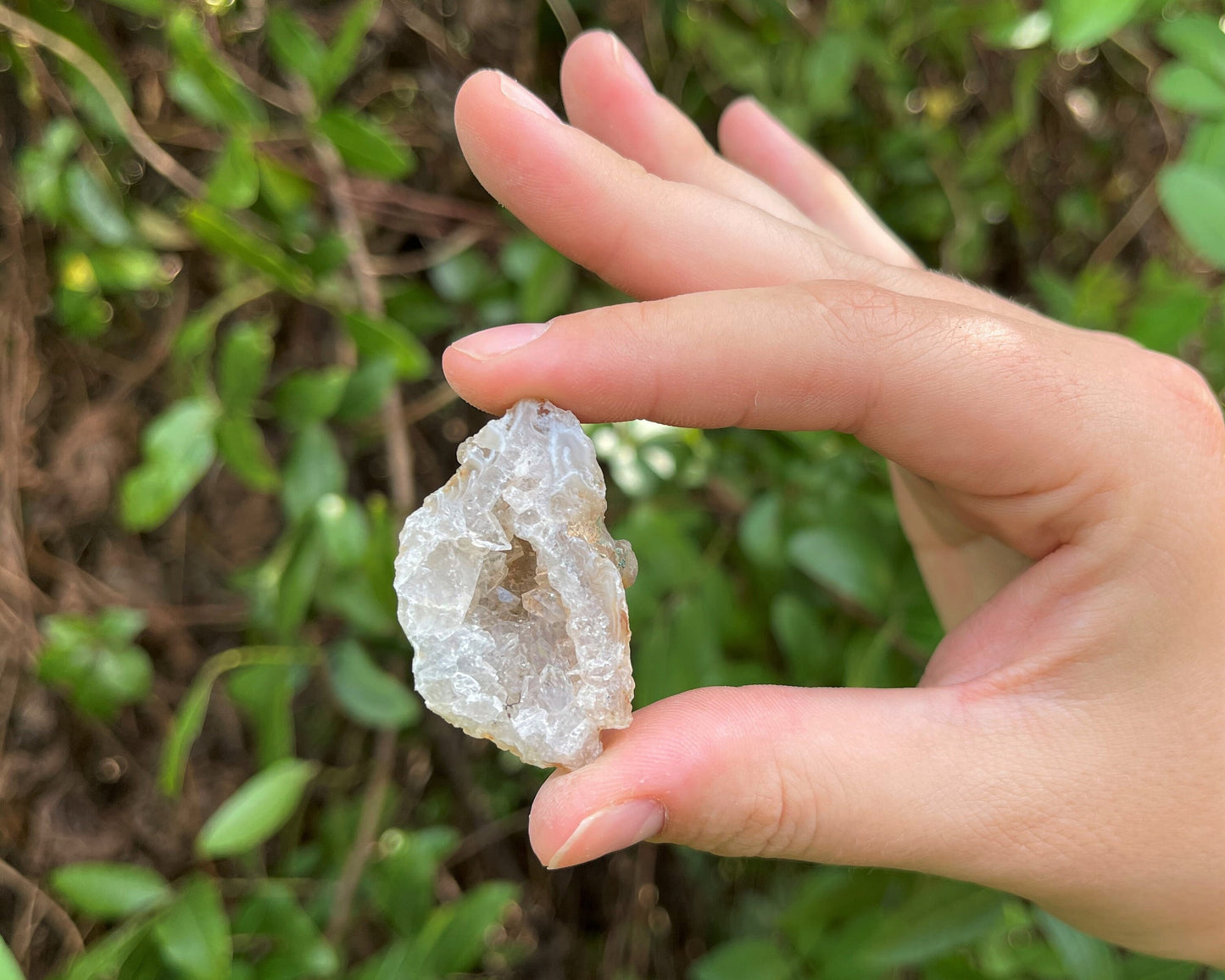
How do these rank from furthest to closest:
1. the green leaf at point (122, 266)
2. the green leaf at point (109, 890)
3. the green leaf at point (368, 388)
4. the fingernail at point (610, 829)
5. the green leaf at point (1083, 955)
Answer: the green leaf at point (122, 266)
the green leaf at point (368, 388)
the green leaf at point (109, 890)
the green leaf at point (1083, 955)
the fingernail at point (610, 829)

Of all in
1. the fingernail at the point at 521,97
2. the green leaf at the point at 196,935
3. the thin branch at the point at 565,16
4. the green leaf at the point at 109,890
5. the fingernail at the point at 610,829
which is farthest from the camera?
the thin branch at the point at 565,16

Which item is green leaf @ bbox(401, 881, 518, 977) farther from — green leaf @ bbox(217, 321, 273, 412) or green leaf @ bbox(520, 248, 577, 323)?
green leaf @ bbox(520, 248, 577, 323)

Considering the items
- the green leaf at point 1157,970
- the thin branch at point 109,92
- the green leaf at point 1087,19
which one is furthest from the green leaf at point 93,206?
the green leaf at point 1157,970

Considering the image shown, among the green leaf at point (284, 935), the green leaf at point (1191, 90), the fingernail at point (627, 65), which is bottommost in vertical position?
the green leaf at point (284, 935)

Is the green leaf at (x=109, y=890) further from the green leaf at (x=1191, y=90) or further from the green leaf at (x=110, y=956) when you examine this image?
the green leaf at (x=1191, y=90)

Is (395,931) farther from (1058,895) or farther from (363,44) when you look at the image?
(363,44)

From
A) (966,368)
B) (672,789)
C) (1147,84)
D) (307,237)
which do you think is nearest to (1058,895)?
(672,789)

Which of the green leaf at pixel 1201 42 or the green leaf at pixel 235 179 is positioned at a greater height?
the green leaf at pixel 1201 42
